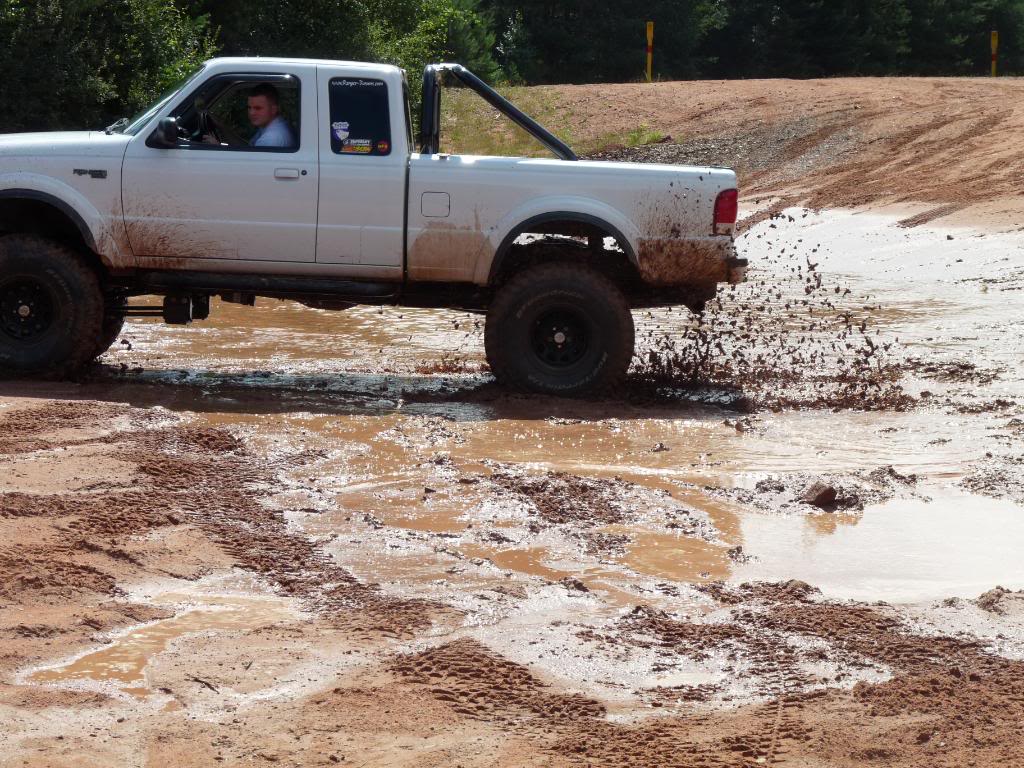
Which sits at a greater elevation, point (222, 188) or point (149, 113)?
point (149, 113)

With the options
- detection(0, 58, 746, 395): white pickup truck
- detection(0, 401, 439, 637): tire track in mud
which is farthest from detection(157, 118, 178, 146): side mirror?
detection(0, 401, 439, 637): tire track in mud

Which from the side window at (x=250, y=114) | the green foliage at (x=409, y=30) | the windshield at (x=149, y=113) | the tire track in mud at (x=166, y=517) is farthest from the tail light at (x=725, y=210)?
the green foliage at (x=409, y=30)

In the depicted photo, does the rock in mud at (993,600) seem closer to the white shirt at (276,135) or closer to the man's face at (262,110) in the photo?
the white shirt at (276,135)

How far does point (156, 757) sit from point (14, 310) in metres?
5.74

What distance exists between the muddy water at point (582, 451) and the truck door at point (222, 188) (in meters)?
0.97

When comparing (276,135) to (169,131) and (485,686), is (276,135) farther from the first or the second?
(485,686)

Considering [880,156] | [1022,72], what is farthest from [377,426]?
[1022,72]

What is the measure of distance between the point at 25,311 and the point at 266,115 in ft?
6.60

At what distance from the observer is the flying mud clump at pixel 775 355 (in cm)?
949

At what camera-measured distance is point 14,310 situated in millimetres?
9000

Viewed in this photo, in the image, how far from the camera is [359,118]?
8914mm

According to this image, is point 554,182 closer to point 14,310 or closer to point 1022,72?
point 14,310

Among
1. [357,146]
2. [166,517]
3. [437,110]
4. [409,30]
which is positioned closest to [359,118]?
[357,146]

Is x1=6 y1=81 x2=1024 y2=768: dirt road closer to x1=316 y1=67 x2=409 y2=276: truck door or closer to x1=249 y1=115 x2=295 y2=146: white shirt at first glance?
x1=316 y1=67 x2=409 y2=276: truck door
